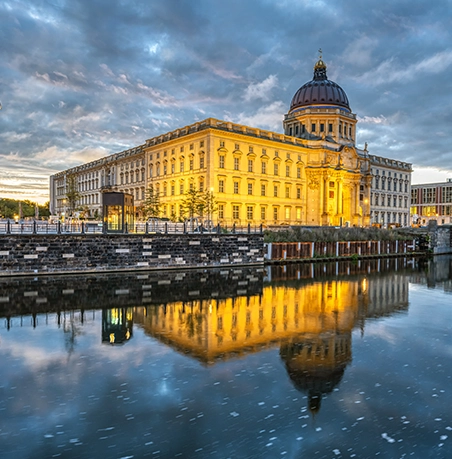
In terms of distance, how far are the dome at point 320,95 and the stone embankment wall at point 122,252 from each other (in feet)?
167

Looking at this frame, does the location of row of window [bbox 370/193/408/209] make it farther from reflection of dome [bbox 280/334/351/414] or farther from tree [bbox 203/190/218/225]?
reflection of dome [bbox 280/334/351/414]

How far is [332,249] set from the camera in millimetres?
46875

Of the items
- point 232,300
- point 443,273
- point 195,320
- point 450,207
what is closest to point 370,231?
point 443,273

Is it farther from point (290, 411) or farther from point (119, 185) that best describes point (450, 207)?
point (290, 411)

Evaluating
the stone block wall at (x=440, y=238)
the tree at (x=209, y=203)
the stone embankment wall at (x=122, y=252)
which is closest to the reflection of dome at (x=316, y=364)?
the stone embankment wall at (x=122, y=252)

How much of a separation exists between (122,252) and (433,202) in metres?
120

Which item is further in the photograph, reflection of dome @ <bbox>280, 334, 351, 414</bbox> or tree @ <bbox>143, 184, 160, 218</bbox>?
tree @ <bbox>143, 184, 160, 218</bbox>

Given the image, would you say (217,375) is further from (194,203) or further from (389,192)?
(389,192)

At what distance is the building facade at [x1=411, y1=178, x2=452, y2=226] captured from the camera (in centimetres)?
12131

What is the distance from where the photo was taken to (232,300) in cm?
2097

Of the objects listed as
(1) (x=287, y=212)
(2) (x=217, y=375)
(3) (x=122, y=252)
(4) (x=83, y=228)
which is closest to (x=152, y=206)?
(1) (x=287, y=212)

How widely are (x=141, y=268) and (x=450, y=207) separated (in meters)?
116

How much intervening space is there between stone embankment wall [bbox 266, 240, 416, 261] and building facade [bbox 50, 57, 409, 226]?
1718 cm

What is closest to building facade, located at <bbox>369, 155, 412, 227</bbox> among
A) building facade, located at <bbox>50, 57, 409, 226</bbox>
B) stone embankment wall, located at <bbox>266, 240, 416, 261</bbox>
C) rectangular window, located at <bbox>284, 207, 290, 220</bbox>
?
building facade, located at <bbox>50, 57, 409, 226</bbox>
